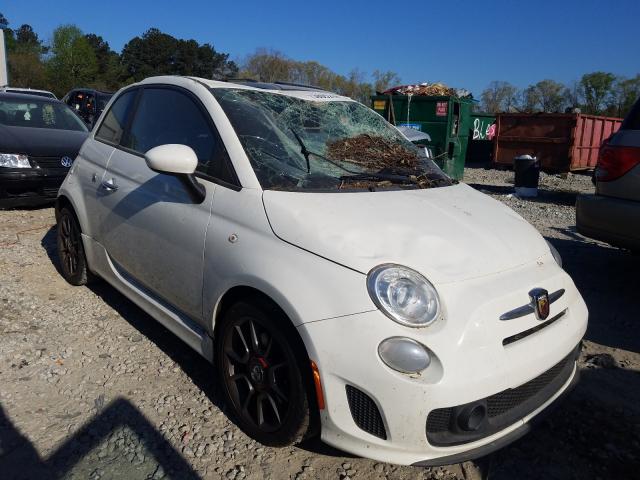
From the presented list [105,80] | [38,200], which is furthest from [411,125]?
[105,80]

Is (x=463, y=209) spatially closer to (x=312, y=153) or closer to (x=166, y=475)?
(x=312, y=153)

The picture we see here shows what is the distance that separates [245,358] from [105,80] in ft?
223

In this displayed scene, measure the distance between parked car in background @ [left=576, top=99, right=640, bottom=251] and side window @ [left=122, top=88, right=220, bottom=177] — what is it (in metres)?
3.17

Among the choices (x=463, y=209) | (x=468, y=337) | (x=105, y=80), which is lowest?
(x=468, y=337)

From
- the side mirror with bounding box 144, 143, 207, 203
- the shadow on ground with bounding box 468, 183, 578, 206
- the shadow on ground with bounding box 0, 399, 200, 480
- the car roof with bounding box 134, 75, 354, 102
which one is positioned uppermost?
the car roof with bounding box 134, 75, 354, 102

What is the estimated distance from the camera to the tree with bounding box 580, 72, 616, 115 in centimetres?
4745

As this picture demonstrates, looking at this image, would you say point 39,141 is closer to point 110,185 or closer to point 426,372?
point 110,185

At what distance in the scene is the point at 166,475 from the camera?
2271mm

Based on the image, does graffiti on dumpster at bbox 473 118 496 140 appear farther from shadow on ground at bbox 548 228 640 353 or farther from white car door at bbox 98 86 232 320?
white car door at bbox 98 86 232 320

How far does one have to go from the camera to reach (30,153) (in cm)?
645

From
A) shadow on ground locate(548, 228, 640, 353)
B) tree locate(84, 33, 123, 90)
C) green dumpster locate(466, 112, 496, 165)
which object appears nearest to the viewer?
shadow on ground locate(548, 228, 640, 353)

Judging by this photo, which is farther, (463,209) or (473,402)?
(463,209)

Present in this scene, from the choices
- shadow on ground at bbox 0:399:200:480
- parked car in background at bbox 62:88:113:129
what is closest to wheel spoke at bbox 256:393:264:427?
shadow on ground at bbox 0:399:200:480

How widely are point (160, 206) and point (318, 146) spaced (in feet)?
3.15
